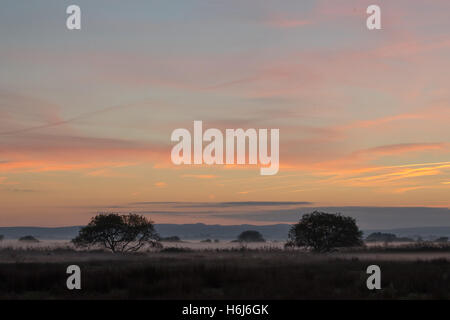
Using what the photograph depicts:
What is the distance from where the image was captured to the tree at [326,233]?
2202 inches

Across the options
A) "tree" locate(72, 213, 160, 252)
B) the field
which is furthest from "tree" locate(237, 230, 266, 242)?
the field

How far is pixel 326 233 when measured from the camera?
184ft

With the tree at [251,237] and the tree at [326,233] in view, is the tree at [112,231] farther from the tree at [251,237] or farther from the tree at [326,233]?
the tree at [251,237]

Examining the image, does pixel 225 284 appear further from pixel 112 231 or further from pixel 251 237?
pixel 251 237

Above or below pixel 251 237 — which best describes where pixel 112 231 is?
above

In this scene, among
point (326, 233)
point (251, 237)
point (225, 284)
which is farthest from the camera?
point (251, 237)

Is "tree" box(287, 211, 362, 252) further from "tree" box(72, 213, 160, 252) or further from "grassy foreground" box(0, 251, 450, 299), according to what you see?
"grassy foreground" box(0, 251, 450, 299)

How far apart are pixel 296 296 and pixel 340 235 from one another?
34790 mm

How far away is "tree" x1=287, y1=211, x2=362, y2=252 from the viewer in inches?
2202

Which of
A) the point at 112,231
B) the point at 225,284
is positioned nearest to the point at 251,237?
the point at 112,231
